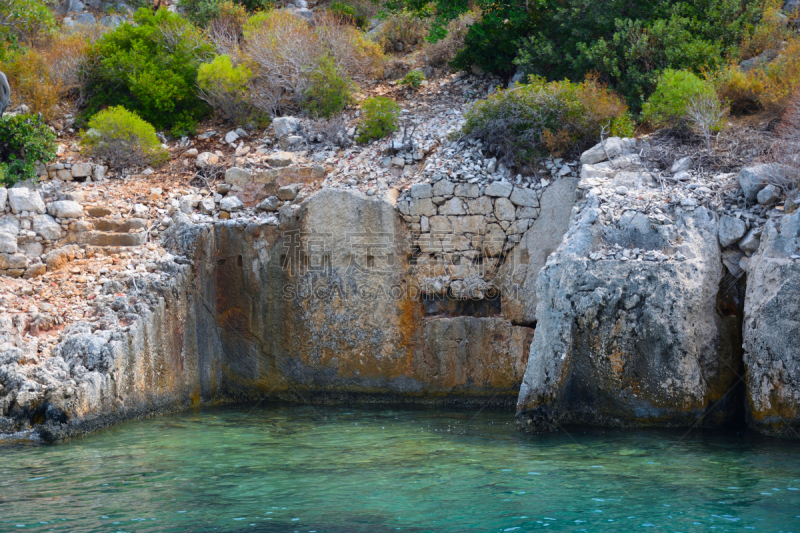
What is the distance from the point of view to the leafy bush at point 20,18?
1493cm

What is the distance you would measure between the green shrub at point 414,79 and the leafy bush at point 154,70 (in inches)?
164

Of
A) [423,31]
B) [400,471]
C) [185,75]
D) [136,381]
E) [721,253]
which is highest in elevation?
[423,31]

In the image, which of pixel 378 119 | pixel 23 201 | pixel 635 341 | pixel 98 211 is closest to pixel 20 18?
pixel 23 201

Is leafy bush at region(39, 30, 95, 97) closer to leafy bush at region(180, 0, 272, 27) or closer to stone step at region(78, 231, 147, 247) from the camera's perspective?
leafy bush at region(180, 0, 272, 27)

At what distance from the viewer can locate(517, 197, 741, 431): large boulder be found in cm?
880

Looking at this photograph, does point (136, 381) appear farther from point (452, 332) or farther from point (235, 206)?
point (452, 332)

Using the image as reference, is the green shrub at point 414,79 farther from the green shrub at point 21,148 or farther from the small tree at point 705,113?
the green shrub at point 21,148

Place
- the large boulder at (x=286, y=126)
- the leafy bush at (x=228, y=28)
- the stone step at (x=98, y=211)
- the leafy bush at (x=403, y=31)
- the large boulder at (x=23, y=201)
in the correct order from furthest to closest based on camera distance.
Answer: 1. the leafy bush at (x=403, y=31)
2. the leafy bush at (x=228, y=28)
3. the large boulder at (x=286, y=126)
4. the stone step at (x=98, y=211)
5. the large boulder at (x=23, y=201)

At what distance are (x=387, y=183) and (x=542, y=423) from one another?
15.6 ft

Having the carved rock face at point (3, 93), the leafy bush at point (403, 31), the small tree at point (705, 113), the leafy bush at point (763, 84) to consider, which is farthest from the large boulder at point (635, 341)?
the leafy bush at point (403, 31)

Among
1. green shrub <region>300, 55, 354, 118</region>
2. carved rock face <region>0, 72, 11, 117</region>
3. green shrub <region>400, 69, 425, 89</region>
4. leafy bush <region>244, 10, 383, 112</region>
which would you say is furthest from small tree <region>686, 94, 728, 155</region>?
carved rock face <region>0, 72, 11, 117</region>

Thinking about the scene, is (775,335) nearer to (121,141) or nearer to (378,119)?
(378,119)

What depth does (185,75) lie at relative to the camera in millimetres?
15242

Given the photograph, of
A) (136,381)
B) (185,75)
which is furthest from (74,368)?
(185,75)
